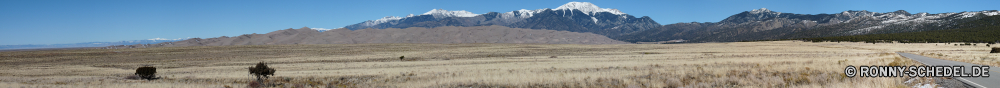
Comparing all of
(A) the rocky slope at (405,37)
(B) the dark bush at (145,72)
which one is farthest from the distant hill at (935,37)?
(B) the dark bush at (145,72)

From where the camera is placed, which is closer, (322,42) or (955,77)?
(955,77)

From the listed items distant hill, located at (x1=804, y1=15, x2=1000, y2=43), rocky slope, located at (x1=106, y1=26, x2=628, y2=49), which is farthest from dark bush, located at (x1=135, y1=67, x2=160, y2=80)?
distant hill, located at (x1=804, y1=15, x2=1000, y2=43)

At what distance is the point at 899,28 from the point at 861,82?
230412 millimetres

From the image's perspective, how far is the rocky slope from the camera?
9800cm

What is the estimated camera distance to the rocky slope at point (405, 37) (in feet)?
322

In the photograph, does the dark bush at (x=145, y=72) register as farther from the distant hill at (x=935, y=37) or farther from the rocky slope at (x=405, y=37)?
the distant hill at (x=935, y=37)

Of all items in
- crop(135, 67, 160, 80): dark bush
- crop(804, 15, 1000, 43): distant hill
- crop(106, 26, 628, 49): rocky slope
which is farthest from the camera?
crop(106, 26, 628, 49): rocky slope

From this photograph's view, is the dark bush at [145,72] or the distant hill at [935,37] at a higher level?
the distant hill at [935,37]

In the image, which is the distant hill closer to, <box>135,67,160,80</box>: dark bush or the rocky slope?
the rocky slope

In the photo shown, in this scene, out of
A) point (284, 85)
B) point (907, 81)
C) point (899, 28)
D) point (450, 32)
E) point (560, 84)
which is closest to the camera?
point (907, 81)

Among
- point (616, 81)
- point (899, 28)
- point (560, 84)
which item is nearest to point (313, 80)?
point (560, 84)

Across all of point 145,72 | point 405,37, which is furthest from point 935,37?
point 145,72

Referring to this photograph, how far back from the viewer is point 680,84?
14.1 m

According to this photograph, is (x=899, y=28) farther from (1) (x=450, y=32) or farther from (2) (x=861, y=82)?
Result: (2) (x=861, y=82)
